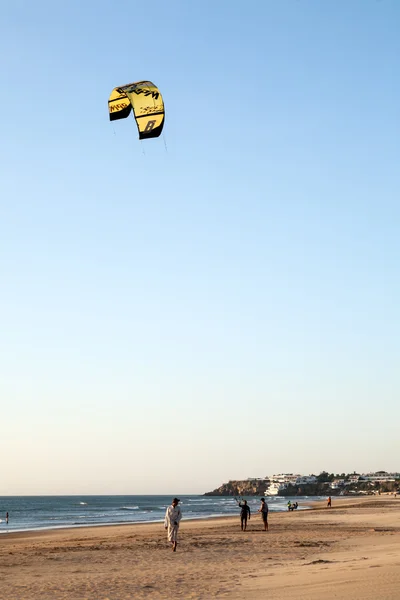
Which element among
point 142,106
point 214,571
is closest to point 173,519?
point 214,571

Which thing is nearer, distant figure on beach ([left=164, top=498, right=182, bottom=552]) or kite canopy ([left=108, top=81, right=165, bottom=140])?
kite canopy ([left=108, top=81, right=165, bottom=140])

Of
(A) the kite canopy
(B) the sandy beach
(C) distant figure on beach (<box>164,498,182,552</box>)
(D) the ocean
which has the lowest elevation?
(D) the ocean

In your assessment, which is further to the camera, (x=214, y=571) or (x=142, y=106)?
(x=142, y=106)

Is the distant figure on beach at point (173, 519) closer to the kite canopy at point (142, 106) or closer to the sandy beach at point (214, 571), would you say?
the sandy beach at point (214, 571)

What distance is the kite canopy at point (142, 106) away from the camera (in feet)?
59.0

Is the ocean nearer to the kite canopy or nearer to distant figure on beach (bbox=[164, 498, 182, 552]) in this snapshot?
distant figure on beach (bbox=[164, 498, 182, 552])

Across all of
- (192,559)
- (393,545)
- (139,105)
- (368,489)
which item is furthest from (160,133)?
(368,489)

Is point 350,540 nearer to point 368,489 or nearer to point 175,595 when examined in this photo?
point 175,595

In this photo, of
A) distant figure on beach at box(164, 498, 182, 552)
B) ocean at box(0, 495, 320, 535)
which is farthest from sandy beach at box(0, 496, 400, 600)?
ocean at box(0, 495, 320, 535)

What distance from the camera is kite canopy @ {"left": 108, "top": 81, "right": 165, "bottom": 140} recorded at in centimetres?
1798

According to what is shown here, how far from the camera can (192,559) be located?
16406 mm

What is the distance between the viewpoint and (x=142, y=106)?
18.6 meters

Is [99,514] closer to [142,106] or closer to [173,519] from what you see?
[173,519]

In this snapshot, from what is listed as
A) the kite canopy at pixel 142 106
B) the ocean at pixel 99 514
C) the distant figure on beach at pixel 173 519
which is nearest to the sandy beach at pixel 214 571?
the distant figure on beach at pixel 173 519
